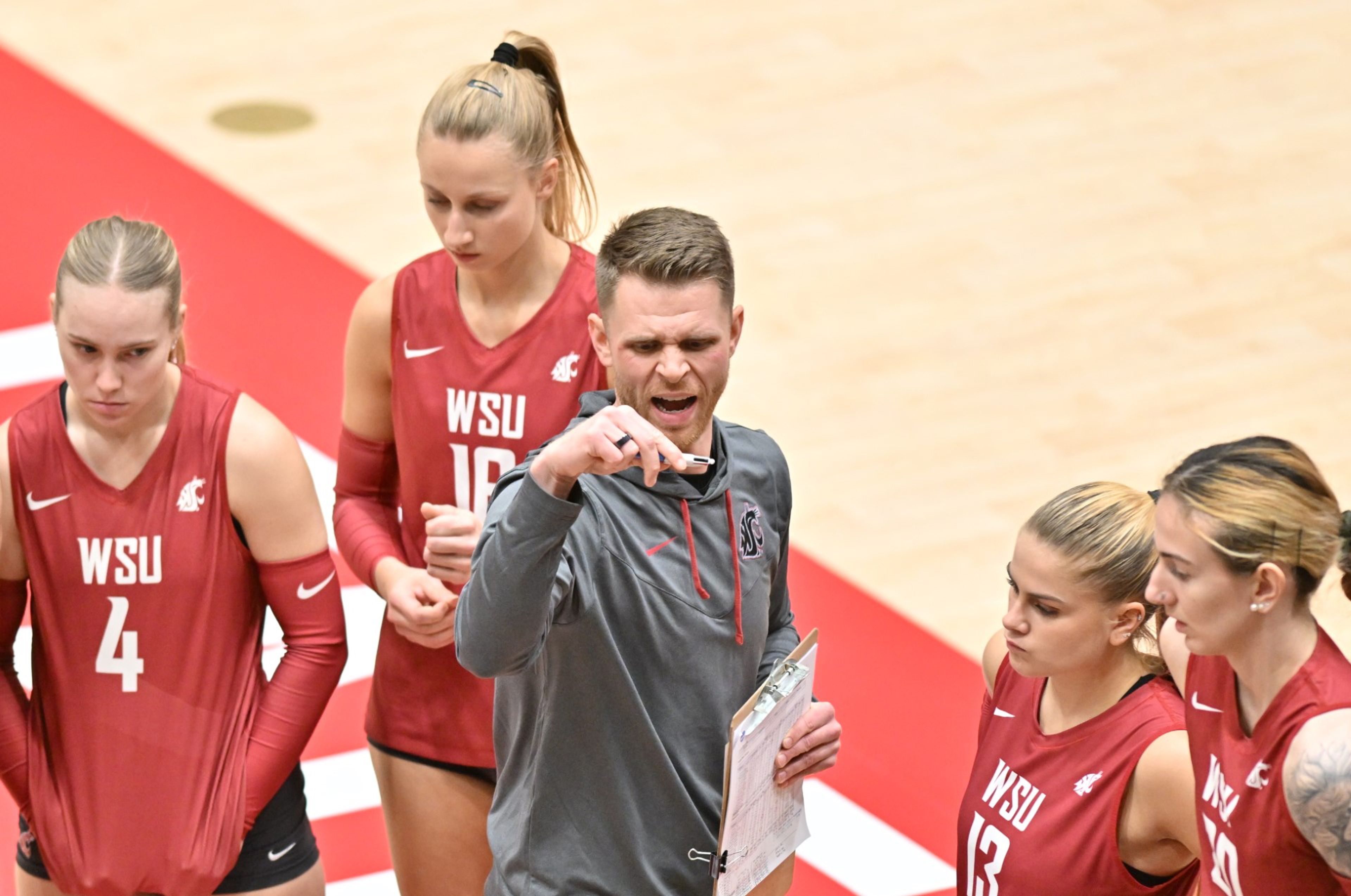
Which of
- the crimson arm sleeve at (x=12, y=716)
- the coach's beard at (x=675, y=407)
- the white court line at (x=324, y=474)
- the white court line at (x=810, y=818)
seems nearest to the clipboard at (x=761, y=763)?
the coach's beard at (x=675, y=407)

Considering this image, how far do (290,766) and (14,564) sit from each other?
0.59 metres

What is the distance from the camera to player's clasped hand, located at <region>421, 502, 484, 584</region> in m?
3.16

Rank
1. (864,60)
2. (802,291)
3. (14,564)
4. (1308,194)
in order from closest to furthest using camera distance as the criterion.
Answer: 1. (14,564)
2. (802,291)
3. (1308,194)
4. (864,60)

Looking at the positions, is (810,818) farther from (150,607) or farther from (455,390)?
(150,607)

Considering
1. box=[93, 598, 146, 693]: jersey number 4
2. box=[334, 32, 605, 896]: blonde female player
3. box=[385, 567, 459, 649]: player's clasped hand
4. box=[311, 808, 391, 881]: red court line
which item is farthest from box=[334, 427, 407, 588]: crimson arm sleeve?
box=[311, 808, 391, 881]: red court line

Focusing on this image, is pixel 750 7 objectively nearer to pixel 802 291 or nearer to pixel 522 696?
pixel 802 291

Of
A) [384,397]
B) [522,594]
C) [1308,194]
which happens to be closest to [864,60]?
[1308,194]

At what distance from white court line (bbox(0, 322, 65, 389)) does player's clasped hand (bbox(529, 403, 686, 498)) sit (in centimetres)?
405

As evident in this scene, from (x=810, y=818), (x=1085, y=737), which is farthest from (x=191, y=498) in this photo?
(x=810, y=818)

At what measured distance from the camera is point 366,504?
381cm

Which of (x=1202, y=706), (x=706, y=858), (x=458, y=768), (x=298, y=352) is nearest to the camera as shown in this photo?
(x=1202, y=706)

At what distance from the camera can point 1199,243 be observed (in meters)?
7.34

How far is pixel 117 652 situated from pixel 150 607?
10 centimetres

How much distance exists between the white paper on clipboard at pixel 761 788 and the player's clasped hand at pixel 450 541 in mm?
574
